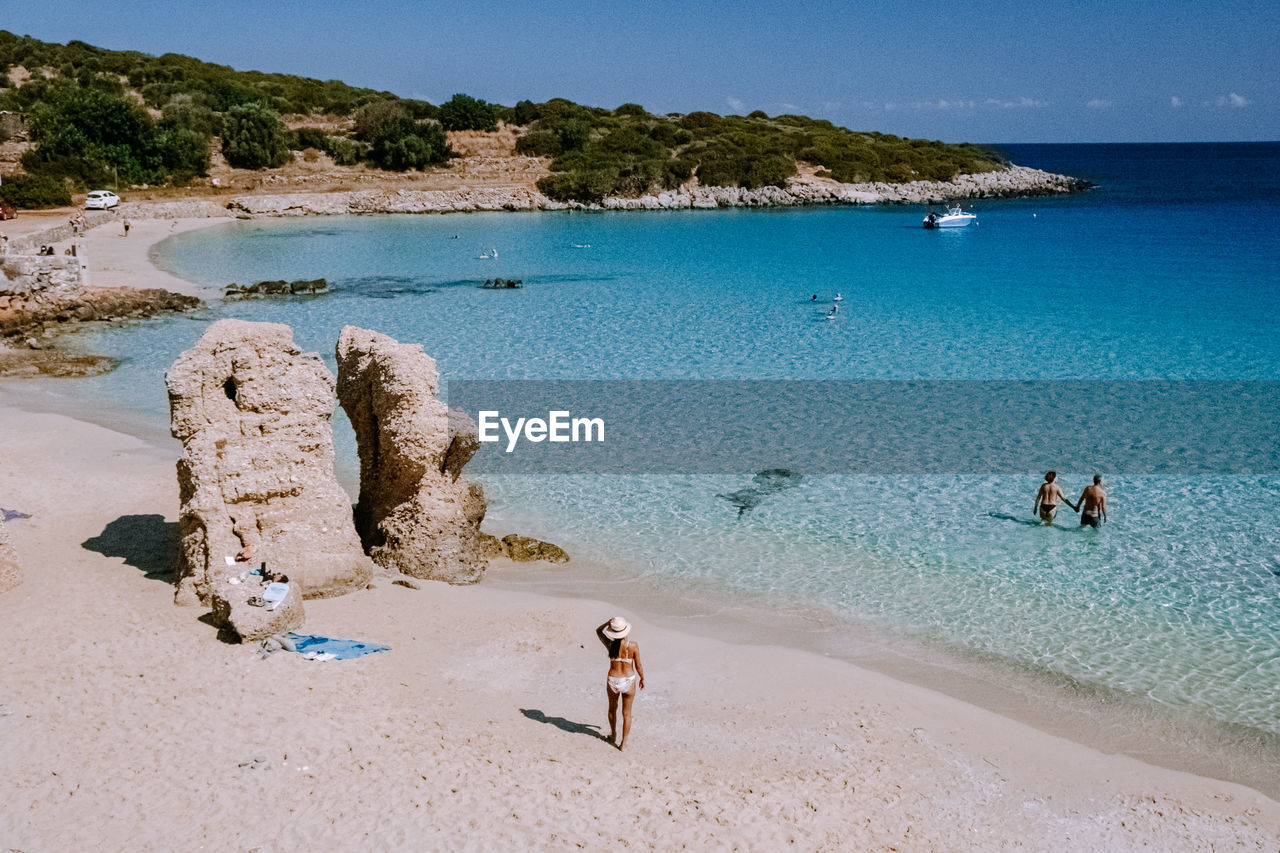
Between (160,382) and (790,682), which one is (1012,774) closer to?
(790,682)

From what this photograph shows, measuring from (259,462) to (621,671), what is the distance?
5.72 metres

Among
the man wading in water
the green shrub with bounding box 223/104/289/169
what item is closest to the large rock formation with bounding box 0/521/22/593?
the man wading in water

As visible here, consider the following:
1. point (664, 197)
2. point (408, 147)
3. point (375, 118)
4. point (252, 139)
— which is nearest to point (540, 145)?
point (408, 147)

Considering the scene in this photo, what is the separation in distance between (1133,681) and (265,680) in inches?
367

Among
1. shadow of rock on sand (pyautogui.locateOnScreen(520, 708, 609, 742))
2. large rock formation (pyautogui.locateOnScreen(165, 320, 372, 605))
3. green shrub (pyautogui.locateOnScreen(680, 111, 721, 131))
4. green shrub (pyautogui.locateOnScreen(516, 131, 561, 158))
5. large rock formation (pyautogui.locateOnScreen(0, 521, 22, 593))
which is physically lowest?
shadow of rock on sand (pyautogui.locateOnScreen(520, 708, 609, 742))

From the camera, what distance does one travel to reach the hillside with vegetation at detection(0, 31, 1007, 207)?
60344 millimetres

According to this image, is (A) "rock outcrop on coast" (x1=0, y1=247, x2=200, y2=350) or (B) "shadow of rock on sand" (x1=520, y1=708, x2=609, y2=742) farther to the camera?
(A) "rock outcrop on coast" (x1=0, y1=247, x2=200, y2=350)

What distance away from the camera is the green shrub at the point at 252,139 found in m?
67.5

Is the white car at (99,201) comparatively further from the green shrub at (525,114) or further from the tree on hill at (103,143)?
the green shrub at (525,114)

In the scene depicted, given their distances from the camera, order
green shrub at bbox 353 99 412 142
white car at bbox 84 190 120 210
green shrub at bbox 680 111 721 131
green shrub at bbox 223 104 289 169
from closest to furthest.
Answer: white car at bbox 84 190 120 210, green shrub at bbox 223 104 289 169, green shrub at bbox 353 99 412 142, green shrub at bbox 680 111 721 131

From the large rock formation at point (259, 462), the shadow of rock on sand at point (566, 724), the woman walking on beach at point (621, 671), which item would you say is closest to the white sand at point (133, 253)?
the large rock formation at point (259, 462)

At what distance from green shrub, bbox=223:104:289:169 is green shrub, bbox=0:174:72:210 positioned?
15674 mm

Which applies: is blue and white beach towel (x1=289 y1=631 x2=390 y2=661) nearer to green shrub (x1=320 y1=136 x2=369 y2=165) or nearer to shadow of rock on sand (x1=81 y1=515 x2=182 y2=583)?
shadow of rock on sand (x1=81 y1=515 x2=182 y2=583)

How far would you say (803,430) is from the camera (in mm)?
19688
